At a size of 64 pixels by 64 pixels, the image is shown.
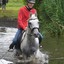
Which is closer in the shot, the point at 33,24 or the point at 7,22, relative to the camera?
the point at 33,24

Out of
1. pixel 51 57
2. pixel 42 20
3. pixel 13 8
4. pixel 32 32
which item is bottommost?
pixel 13 8

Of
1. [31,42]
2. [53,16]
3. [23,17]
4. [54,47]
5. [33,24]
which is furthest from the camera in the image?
[53,16]

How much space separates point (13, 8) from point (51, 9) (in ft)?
65.4

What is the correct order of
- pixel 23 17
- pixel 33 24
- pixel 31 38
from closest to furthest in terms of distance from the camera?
pixel 33 24 < pixel 31 38 < pixel 23 17

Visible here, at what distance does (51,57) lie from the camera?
16.3m

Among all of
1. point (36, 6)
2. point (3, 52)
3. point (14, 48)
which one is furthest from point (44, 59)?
point (36, 6)

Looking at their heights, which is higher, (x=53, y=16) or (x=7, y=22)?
(x=53, y=16)

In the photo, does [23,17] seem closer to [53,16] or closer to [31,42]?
[31,42]

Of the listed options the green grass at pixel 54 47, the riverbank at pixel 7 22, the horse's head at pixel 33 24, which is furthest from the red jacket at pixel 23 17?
the riverbank at pixel 7 22

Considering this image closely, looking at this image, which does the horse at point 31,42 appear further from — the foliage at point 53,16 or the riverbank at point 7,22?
the riverbank at point 7,22

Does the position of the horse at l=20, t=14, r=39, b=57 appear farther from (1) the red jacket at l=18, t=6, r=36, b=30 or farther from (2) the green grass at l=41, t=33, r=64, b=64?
(2) the green grass at l=41, t=33, r=64, b=64

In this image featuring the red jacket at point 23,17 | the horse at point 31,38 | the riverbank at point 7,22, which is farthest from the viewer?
the riverbank at point 7,22

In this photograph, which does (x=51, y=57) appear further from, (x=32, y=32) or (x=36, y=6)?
(x=36, y=6)

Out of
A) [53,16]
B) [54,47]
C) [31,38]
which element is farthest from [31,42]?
[53,16]
